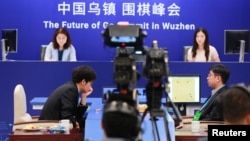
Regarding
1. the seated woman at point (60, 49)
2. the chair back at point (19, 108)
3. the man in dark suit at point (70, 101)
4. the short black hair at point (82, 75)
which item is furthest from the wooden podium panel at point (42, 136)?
the seated woman at point (60, 49)

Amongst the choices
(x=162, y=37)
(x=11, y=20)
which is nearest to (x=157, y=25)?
(x=162, y=37)

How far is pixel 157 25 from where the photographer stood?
9.31 meters

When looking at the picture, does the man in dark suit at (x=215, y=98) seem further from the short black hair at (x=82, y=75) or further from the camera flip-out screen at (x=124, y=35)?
the camera flip-out screen at (x=124, y=35)

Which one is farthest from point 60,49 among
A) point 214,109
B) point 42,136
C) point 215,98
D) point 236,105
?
point 236,105

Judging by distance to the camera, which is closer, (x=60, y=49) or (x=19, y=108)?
(x=19, y=108)

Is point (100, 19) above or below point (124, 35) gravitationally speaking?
above

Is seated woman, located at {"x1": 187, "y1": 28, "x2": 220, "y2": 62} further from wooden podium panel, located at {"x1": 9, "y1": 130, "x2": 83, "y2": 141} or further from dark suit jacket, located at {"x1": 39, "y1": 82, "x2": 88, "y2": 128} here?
wooden podium panel, located at {"x1": 9, "y1": 130, "x2": 83, "y2": 141}

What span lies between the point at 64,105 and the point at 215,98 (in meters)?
1.32

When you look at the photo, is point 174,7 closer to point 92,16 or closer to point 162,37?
point 162,37

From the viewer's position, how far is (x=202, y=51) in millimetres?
7727

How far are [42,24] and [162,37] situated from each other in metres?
2.20

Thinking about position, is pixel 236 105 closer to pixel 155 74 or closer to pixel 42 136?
pixel 155 74

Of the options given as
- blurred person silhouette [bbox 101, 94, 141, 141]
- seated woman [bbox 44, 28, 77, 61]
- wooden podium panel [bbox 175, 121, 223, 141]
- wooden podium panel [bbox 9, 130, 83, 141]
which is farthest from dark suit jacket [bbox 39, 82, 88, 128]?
seated woman [bbox 44, 28, 77, 61]

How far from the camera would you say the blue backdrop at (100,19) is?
9.27 m
